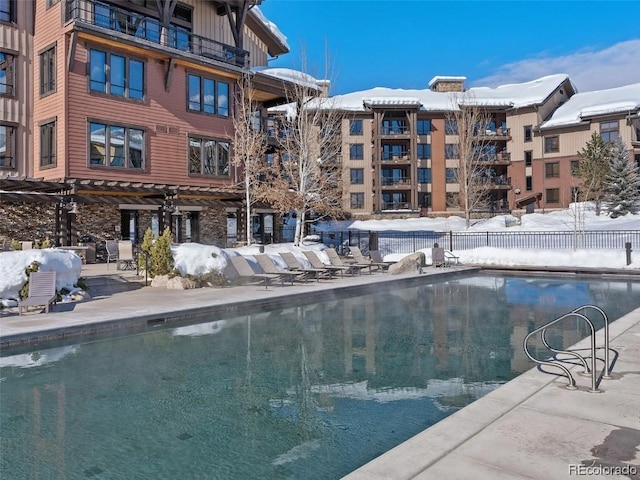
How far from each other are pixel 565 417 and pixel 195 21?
94.4ft

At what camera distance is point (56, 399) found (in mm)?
6320

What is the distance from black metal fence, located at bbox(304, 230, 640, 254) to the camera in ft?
92.8

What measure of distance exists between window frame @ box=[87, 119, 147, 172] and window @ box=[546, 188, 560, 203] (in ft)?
127

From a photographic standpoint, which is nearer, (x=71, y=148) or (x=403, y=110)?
(x=71, y=148)

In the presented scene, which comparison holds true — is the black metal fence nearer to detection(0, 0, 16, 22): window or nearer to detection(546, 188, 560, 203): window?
detection(546, 188, 560, 203): window

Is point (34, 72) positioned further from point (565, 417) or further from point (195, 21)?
point (565, 417)

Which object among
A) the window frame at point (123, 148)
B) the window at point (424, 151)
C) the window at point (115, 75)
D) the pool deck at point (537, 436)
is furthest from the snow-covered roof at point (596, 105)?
the pool deck at point (537, 436)

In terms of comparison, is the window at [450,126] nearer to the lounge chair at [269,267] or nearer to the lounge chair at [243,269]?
the lounge chair at [269,267]

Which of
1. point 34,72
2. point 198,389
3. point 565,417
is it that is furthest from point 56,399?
point 34,72

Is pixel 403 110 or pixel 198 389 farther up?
pixel 403 110

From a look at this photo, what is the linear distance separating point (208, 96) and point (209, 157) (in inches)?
132

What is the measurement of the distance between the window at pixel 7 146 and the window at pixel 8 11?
499cm

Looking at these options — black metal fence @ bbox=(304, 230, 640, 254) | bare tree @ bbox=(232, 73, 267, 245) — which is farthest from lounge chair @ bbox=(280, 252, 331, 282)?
black metal fence @ bbox=(304, 230, 640, 254)

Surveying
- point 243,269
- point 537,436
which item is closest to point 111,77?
point 243,269
